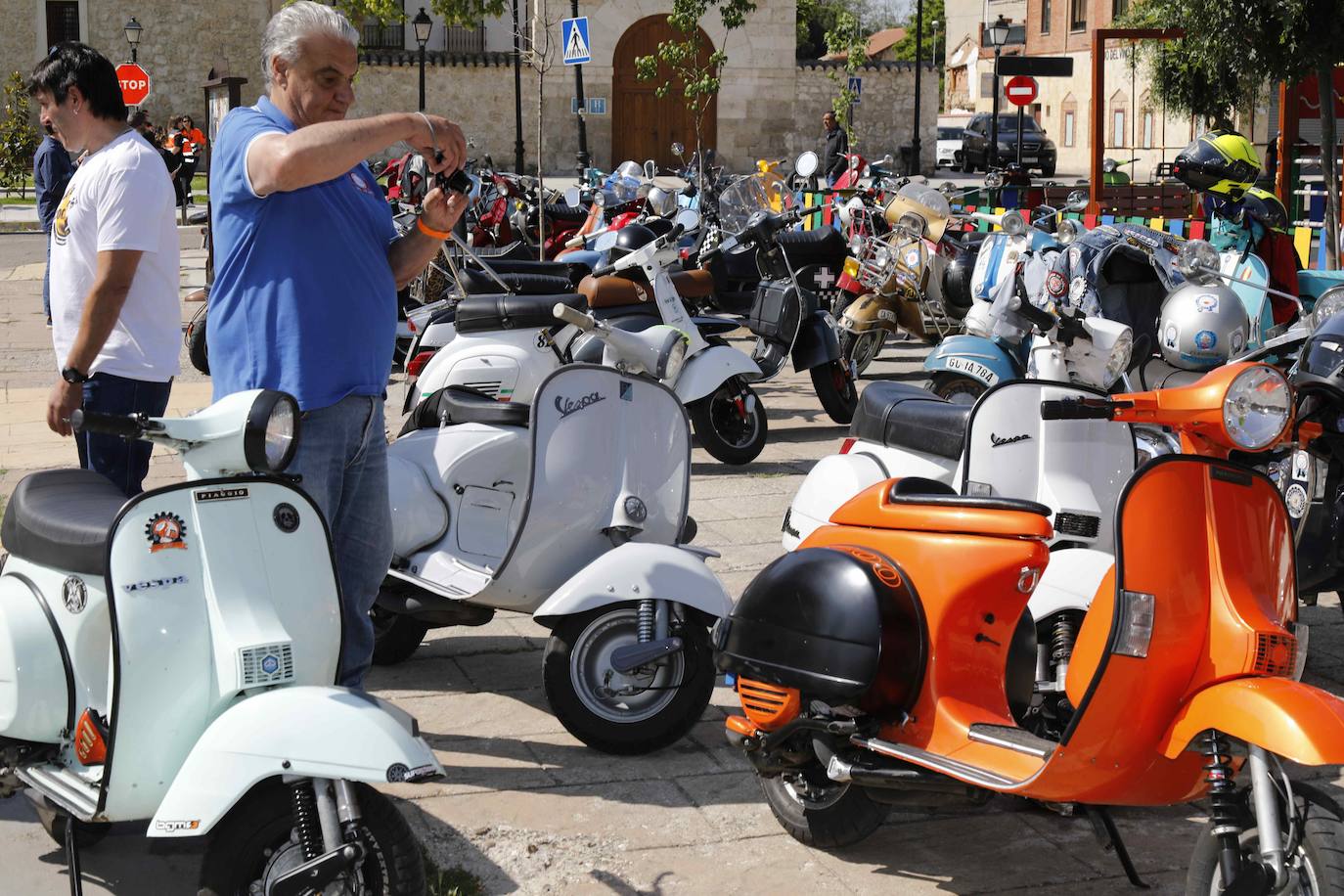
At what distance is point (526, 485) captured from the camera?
4.55m

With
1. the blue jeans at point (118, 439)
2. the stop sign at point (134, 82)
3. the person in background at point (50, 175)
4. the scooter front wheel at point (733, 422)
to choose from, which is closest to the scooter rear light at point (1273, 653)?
the blue jeans at point (118, 439)

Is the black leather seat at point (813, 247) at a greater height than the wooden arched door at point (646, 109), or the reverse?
the wooden arched door at point (646, 109)

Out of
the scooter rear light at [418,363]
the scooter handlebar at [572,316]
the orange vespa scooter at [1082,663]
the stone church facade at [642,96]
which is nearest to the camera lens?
the orange vespa scooter at [1082,663]

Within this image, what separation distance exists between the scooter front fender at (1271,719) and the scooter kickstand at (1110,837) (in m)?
0.34

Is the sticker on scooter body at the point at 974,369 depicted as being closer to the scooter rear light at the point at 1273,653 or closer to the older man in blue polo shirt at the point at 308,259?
the older man in blue polo shirt at the point at 308,259

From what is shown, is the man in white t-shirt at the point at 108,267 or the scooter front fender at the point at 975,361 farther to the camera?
the scooter front fender at the point at 975,361

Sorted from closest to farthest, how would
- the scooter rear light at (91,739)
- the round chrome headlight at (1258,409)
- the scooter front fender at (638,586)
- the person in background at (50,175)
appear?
the round chrome headlight at (1258,409) < the scooter rear light at (91,739) < the scooter front fender at (638,586) < the person in background at (50,175)

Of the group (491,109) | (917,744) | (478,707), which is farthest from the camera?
(491,109)

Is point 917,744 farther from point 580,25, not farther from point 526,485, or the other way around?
point 580,25

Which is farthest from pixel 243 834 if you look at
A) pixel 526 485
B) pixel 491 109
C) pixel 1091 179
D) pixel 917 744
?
pixel 491 109

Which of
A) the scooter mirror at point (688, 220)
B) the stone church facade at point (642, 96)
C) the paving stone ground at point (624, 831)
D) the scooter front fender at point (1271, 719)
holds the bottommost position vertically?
the paving stone ground at point (624, 831)

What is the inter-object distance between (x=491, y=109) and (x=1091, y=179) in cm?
3102

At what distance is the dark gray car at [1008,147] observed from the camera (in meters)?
38.0

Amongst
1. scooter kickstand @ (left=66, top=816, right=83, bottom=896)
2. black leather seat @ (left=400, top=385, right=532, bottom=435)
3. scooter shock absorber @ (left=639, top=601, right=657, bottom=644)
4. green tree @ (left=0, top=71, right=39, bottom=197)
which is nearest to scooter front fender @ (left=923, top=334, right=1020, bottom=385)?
black leather seat @ (left=400, top=385, right=532, bottom=435)
